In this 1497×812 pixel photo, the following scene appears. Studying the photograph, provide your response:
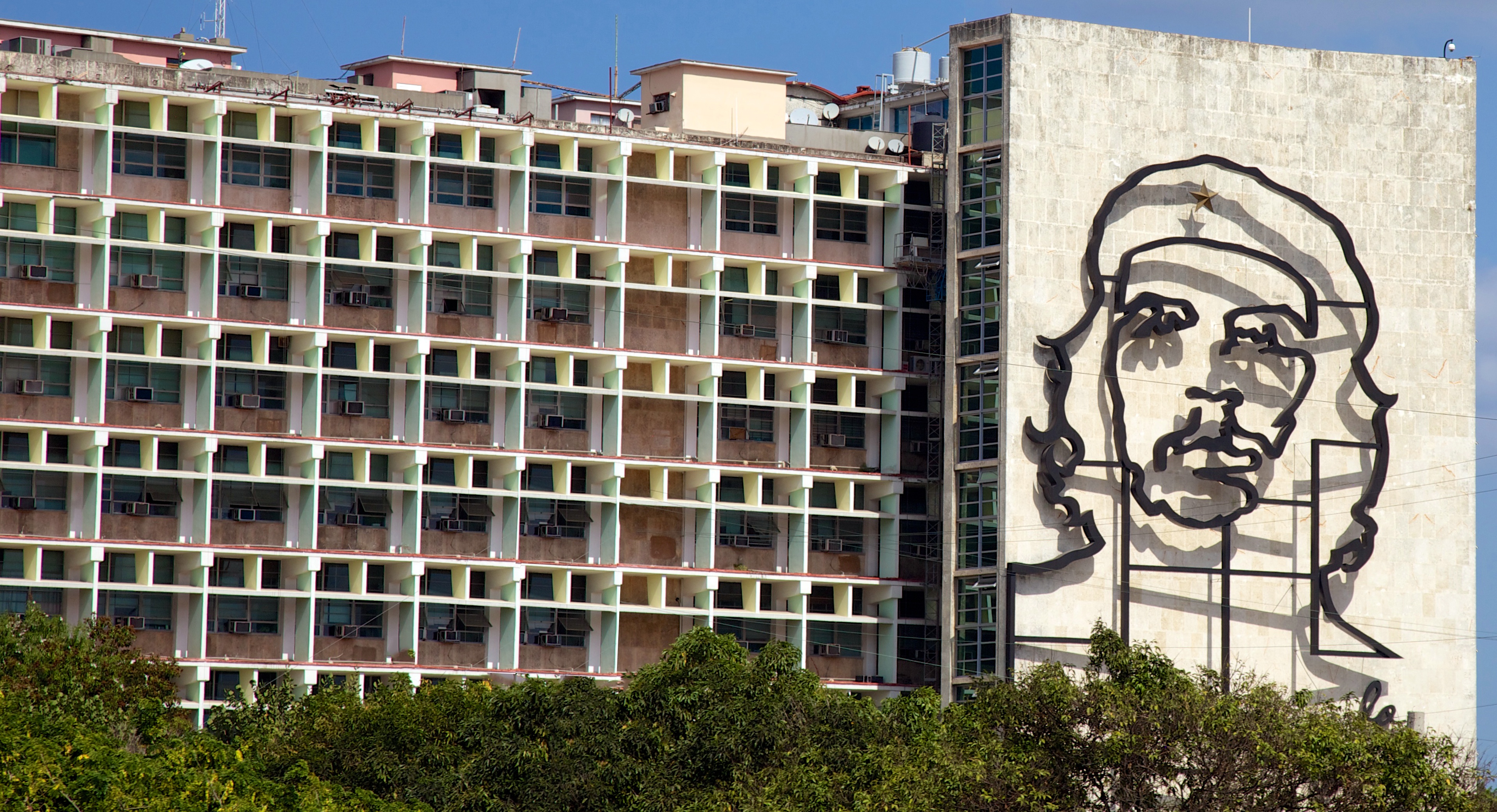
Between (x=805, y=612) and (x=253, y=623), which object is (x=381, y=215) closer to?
(x=253, y=623)

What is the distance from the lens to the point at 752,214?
86.0 m

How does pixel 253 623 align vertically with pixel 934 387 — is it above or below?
below

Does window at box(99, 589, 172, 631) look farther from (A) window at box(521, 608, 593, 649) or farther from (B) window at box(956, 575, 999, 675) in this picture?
(B) window at box(956, 575, 999, 675)

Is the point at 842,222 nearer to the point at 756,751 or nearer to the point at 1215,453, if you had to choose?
the point at 1215,453

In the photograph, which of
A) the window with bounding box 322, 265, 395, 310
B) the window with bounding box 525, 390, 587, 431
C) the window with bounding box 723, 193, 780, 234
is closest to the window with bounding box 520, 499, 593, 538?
the window with bounding box 525, 390, 587, 431

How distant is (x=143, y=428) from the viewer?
77.3 metres

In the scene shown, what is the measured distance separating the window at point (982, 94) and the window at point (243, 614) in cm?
2734

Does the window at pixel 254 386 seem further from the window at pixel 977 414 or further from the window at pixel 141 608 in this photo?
the window at pixel 977 414

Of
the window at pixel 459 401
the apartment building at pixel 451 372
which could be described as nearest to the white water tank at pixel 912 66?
the apartment building at pixel 451 372

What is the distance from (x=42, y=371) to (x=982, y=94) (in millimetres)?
31508

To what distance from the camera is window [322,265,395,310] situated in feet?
262

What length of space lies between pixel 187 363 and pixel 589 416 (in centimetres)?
1348

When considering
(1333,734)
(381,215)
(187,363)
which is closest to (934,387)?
(381,215)

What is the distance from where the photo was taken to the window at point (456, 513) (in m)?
80.8
